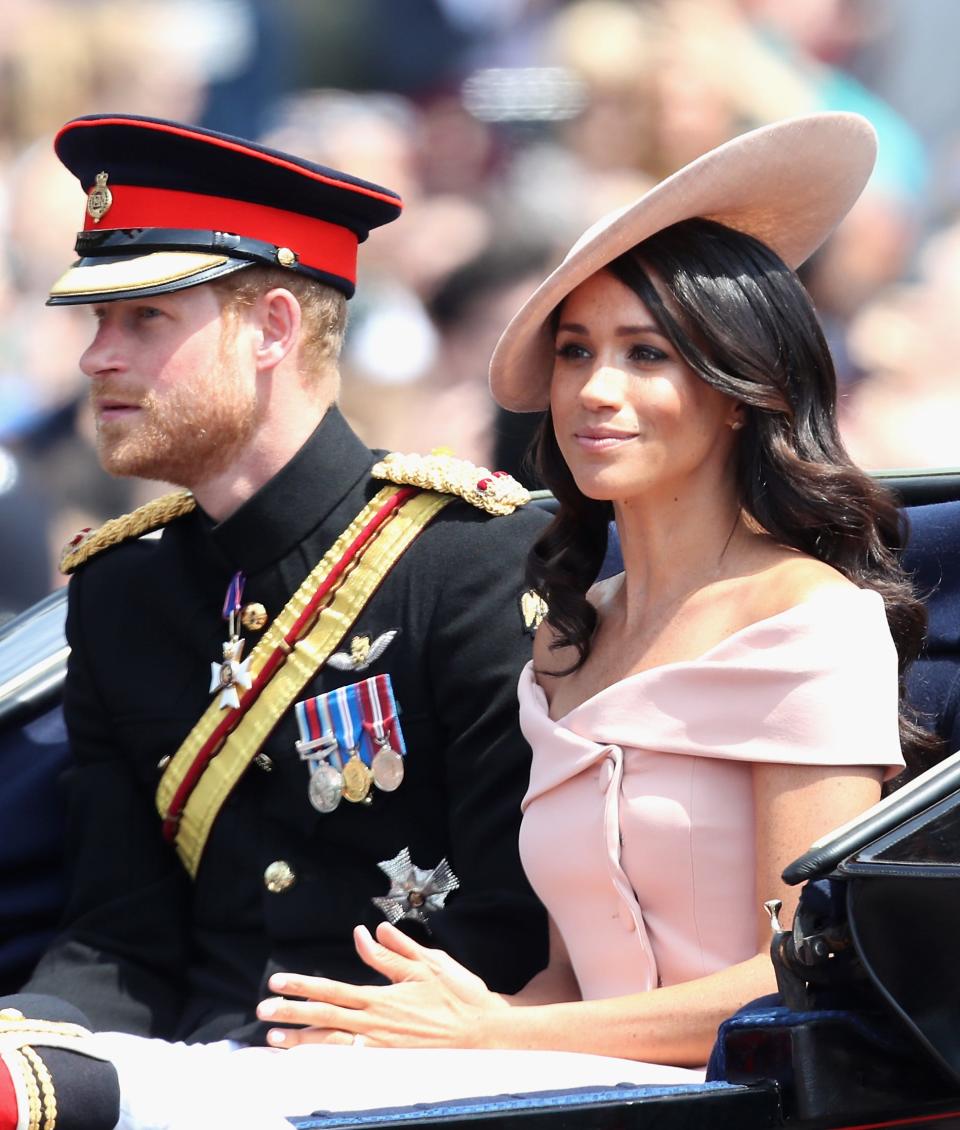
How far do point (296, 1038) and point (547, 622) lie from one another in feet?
1.92

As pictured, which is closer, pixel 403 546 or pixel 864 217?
pixel 403 546

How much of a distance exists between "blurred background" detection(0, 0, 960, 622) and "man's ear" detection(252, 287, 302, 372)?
4.80 ft

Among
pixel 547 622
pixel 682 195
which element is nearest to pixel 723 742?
pixel 547 622

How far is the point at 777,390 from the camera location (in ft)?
7.00

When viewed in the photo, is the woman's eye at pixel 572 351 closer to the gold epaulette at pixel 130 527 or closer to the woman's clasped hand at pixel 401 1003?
the woman's clasped hand at pixel 401 1003

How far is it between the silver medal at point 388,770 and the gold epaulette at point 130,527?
22.5 inches

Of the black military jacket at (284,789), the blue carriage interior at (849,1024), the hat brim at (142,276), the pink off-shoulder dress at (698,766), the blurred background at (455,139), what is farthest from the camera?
the blurred background at (455,139)

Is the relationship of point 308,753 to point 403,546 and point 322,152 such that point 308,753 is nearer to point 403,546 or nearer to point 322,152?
point 403,546

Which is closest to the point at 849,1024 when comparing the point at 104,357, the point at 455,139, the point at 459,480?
the point at 459,480

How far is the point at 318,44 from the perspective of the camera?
4.45 metres

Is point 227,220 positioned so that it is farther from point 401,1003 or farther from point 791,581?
point 401,1003

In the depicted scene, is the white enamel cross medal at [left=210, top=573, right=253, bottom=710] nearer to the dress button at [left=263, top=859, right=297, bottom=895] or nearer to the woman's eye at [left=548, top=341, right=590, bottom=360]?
the dress button at [left=263, top=859, right=297, bottom=895]

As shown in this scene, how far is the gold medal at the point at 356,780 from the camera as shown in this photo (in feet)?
8.30

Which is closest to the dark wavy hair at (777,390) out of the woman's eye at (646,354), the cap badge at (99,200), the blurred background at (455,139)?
the woman's eye at (646,354)
